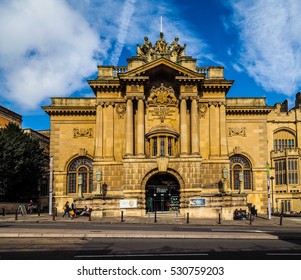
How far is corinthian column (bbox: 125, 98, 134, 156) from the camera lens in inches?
1491

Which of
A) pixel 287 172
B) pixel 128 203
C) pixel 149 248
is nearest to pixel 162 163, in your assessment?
pixel 128 203

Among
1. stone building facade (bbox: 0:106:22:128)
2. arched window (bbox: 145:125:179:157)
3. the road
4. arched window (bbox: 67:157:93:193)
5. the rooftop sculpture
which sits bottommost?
the road

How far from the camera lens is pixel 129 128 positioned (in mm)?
38375

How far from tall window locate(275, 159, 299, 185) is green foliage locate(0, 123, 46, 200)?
1285 inches

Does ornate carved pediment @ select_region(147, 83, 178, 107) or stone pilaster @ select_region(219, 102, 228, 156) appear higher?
ornate carved pediment @ select_region(147, 83, 178, 107)

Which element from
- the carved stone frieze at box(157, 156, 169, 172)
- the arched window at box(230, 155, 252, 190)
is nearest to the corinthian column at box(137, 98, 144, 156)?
the carved stone frieze at box(157, 156, 169, 172)

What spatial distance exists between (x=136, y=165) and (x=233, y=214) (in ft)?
36.1

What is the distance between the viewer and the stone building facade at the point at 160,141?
37.0 m

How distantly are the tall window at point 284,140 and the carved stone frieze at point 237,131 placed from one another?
10.8 m

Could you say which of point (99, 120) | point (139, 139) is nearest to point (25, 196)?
point (99, 120)

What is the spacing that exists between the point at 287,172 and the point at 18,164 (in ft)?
115

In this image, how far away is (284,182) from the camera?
163 ft

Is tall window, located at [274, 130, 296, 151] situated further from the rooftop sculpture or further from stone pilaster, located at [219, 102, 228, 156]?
the rooftop sculpture

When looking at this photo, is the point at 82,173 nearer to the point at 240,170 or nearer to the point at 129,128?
the point at 129,128
